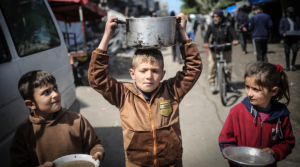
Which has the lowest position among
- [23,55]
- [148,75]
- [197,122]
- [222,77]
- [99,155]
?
[197,122]

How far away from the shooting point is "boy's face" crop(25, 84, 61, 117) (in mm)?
1667

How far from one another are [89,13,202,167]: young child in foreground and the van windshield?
1.12m

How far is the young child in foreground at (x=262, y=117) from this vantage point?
1743 mm

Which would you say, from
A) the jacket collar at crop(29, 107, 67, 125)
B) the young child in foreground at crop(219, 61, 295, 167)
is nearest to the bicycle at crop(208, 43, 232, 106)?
the young child in foreground at crop(219, 61, 295, 167)

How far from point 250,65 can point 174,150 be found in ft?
3.07

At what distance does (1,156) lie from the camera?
1737mm

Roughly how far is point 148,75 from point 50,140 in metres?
0.89

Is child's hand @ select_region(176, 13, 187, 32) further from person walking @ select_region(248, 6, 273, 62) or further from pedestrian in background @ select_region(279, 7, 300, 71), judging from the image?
pedestrian in background @ select_region(279, 7, 300, 71)

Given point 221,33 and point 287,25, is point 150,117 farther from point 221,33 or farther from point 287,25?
point 287,25

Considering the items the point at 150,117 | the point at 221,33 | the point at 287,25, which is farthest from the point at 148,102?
the point at 287,25

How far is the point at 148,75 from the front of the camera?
5.49ft

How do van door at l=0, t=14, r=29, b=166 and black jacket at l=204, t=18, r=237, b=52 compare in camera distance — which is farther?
black jacket at l=204, t=18, r=237, b=52

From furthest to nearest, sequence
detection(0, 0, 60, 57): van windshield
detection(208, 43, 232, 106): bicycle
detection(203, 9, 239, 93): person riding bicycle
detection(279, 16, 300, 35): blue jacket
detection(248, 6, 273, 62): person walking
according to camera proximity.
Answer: detection(279, 16, 300, 35): blue jacket < detection(248, 6, 273, 62): person walking < detection(203, 9, 239, 93): person riding bicycle < detection(208, 43, 232, 106): bicycle < detection(0, 0, 60, 57): van windshield

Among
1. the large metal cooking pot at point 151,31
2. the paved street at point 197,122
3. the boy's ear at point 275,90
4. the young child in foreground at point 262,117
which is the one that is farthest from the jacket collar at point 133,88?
the paved street at point 197,122
